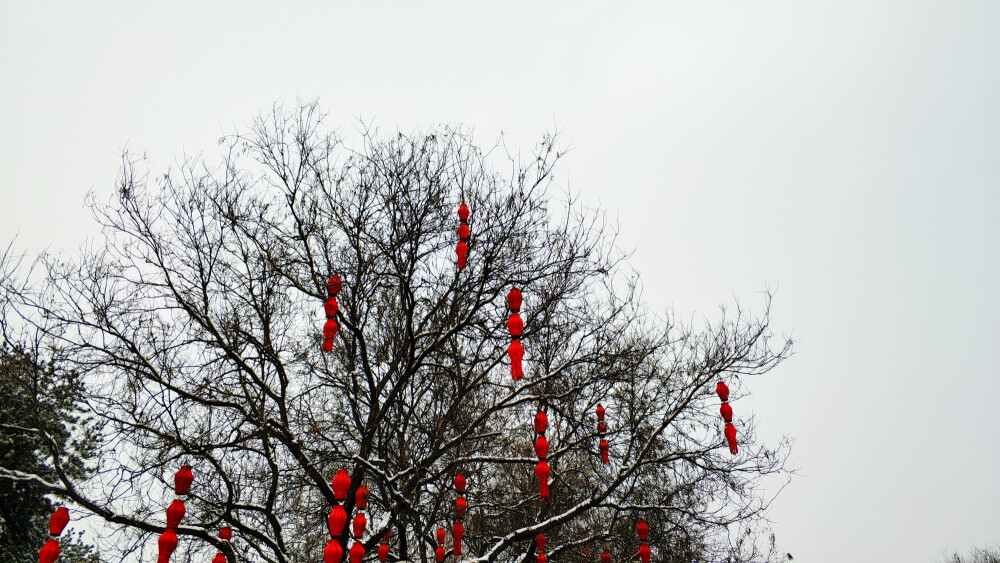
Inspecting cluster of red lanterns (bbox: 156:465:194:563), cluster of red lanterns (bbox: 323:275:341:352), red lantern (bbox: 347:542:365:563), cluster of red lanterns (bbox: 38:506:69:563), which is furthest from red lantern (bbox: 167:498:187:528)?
cluster of red lanterns (bbox: 323:275:341:352)

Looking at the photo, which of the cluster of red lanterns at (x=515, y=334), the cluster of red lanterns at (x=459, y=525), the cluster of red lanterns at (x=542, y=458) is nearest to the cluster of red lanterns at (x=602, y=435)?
the cluster of red lanterns at (x=459, y=525)

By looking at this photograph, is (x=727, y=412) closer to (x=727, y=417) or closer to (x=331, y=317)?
(x=727, y=417)

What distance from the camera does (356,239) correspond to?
815cm

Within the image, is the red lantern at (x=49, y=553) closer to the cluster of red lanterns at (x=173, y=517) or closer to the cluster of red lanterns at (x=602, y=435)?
the cluster of red lanterns at (x=173, y=517)

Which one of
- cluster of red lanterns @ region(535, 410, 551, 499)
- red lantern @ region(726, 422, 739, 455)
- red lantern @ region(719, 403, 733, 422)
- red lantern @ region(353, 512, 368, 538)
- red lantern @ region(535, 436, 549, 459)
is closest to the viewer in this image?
cluster of red lanterns @ region(535, 410, 551, 499)

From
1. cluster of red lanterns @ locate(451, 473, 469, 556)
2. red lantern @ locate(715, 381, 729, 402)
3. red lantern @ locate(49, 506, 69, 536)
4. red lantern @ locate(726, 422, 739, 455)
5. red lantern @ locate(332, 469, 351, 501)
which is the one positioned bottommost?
red lantern @ locate(49, 506, 69, 536)

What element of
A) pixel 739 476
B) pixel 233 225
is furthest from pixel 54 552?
pixel 739 476

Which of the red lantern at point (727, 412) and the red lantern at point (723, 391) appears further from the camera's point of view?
the red lantern at point (723, 391)

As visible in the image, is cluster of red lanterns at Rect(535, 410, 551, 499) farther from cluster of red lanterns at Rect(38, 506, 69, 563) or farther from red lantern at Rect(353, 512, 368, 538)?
cluster of red lanterns at Rect(38, 506, 69, 563)

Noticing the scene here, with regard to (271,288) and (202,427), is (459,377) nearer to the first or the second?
(271,288)

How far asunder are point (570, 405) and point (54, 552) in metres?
6.25

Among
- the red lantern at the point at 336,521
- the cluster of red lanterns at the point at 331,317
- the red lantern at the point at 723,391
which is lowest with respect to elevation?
the red lantern at the point at 336,521

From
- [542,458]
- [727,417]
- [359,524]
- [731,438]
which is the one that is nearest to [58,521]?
[359,524]

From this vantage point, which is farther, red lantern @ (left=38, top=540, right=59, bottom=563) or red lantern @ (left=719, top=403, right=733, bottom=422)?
red lantern @ (left=719, top=403, right=733, bottom=422)
